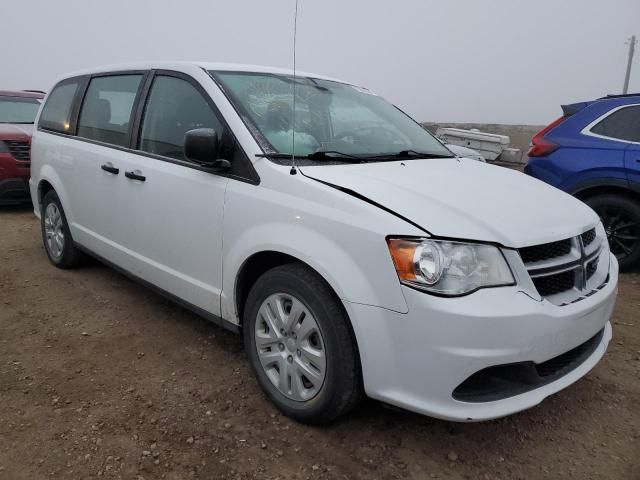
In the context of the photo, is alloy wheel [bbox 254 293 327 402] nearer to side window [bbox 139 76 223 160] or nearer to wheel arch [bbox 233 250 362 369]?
wheel arch [bbox 233 250 362 369]

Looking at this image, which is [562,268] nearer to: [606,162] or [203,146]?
[203,146]

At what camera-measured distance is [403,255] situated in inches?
75.8

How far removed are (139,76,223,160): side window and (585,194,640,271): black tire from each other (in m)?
3.76

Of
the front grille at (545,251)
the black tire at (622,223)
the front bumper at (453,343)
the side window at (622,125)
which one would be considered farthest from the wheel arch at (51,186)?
the side window at (622,125)

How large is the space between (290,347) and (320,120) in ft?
4.36

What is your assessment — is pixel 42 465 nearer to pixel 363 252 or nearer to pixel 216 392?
pixel 216 392

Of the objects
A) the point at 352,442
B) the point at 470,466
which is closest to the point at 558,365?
the point at 470,466

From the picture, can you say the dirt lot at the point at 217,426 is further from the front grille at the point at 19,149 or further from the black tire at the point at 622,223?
the front grille at the point at 19,149

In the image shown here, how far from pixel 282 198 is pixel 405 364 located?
3.02ft

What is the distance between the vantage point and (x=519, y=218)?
213cm

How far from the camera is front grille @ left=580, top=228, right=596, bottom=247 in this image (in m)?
2.36

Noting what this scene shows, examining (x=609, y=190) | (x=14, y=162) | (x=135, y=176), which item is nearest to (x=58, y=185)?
(x=135, y=176)

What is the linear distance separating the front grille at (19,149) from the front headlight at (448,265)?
21.7 feet

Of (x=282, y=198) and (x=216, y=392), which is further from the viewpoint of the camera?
(x=216, y=392)
